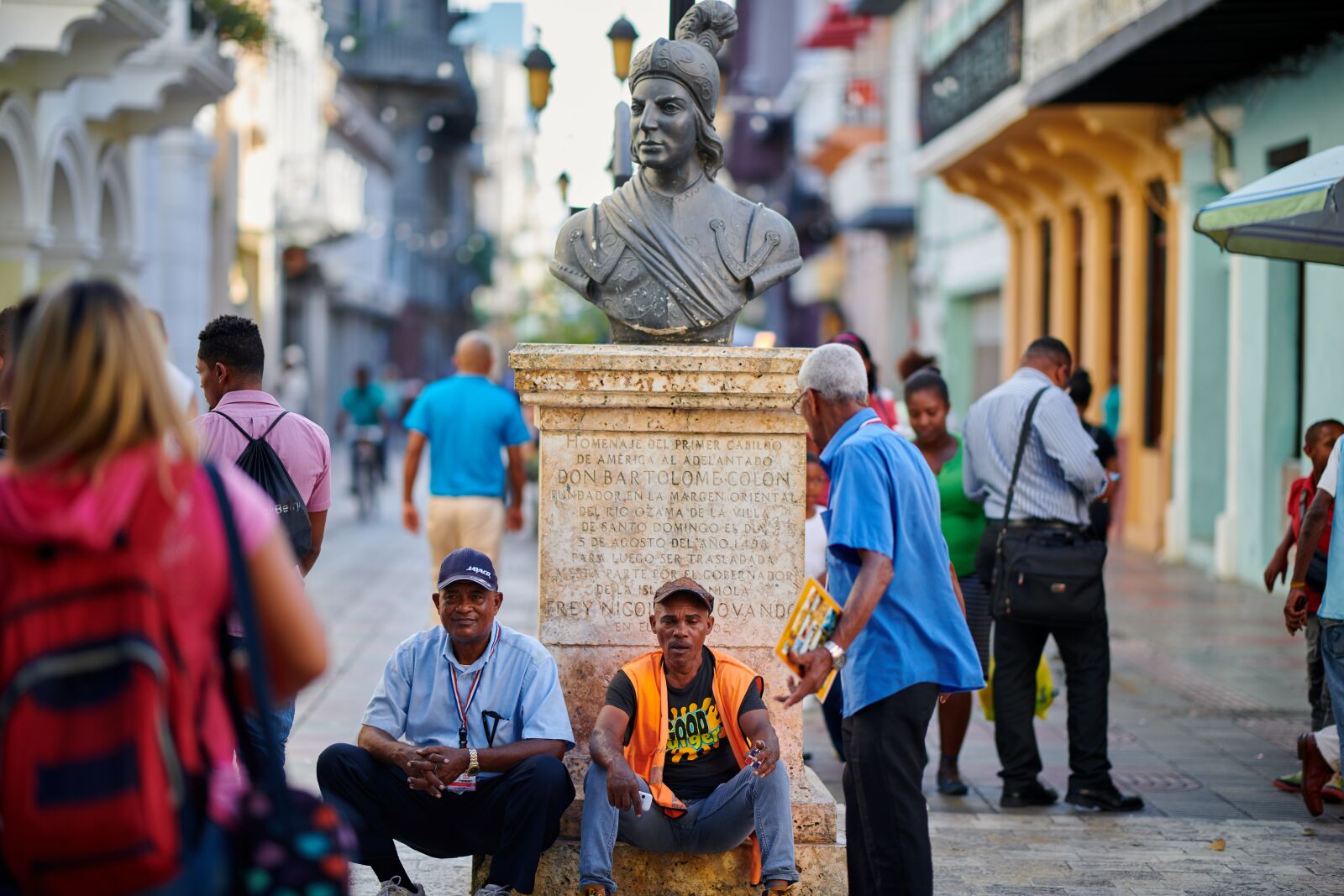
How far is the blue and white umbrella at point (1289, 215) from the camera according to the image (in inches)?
291

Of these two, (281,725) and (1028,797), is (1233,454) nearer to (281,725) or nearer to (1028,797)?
(1028,797)

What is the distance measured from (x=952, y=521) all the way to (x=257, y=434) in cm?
353

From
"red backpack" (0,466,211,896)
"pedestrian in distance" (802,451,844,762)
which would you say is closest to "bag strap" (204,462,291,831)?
"red backpack" (0,466,211,896)

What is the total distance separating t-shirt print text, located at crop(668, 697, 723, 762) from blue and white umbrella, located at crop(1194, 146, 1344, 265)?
3.36 meters

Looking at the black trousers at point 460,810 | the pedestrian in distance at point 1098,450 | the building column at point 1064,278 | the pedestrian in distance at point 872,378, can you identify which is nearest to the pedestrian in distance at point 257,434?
the black trousers at point 460,810

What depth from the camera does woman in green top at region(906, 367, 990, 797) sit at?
26.0ft

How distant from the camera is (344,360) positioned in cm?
5012

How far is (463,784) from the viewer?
575 centimetres

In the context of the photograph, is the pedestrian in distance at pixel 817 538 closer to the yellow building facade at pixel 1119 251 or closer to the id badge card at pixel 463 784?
the id badge card at pixel 463 784

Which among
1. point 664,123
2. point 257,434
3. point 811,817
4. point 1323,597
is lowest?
point 811,817

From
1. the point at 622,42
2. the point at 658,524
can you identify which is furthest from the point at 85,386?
the point at 622,42

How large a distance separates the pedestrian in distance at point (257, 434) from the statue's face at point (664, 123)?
1.48 meters

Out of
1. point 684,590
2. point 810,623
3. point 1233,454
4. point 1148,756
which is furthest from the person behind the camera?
point 1233,454

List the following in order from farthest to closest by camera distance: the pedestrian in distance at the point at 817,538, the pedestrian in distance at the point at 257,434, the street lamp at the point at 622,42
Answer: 1. the street lamp at the point at 622,42
2. the pedestrian in distance at the point at 817,538
3. the pedestrian in distance at the point at 257,434
